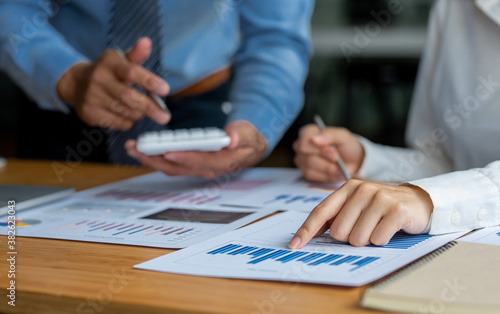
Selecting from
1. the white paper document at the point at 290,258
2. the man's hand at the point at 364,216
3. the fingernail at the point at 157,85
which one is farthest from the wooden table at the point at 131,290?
the fingernail at the point at 157,85

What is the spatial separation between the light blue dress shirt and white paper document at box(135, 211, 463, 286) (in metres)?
0.55

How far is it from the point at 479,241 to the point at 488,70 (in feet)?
1.82

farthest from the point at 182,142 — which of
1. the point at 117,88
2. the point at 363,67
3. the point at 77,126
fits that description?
the point at 363,67

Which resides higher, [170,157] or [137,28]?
[137,28]

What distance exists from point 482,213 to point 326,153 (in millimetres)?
359

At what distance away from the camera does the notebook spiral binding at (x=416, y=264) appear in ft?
1.69

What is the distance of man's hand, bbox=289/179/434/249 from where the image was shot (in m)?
0.64

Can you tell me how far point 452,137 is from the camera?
1165 millimetres

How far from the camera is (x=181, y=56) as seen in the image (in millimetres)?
1315

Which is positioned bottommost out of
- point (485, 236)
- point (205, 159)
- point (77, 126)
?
point (77, 126)

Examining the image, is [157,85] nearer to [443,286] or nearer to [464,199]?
[464,199]

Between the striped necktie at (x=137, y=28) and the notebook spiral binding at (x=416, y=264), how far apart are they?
78 cm

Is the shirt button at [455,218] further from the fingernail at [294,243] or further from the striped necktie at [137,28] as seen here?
the striped necktie at [137,28]

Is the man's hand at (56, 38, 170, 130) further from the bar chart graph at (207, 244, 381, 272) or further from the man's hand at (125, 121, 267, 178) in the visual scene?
the bar chart graph at (207, 244, 381, 272)
